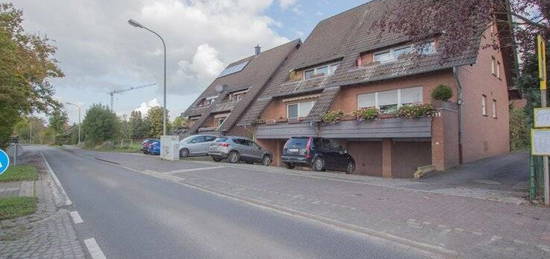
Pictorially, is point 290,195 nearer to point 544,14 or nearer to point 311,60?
point 544,14

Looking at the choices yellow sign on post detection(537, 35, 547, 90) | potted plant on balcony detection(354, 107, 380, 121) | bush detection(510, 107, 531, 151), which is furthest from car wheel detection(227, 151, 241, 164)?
bush detection(510, 107, 531, 151)

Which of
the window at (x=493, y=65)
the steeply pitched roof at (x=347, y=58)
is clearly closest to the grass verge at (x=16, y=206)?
the steeply pitched roof at (x=347, y=58)

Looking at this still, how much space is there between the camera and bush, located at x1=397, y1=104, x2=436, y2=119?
14.6m

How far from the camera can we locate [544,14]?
8.67 m

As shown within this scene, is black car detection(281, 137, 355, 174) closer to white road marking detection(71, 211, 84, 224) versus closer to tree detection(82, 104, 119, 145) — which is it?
white road marking detection(71, 211, 84, 224)

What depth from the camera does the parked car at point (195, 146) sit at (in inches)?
997

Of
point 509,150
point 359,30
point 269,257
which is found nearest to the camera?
point 269,257

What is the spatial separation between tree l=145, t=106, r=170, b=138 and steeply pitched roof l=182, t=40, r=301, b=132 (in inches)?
1260

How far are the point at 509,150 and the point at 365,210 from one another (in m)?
22.9

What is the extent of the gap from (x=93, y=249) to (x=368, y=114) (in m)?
13.2

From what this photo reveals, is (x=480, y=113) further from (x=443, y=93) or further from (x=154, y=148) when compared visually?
(x=154, y=148)

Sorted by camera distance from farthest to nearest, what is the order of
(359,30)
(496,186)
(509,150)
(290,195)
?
(509,150)
(359,30)
(496,186)
(290,195)

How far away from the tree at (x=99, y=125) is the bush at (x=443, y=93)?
4584 cm

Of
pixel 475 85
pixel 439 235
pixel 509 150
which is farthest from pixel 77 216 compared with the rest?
pixel 509 150
